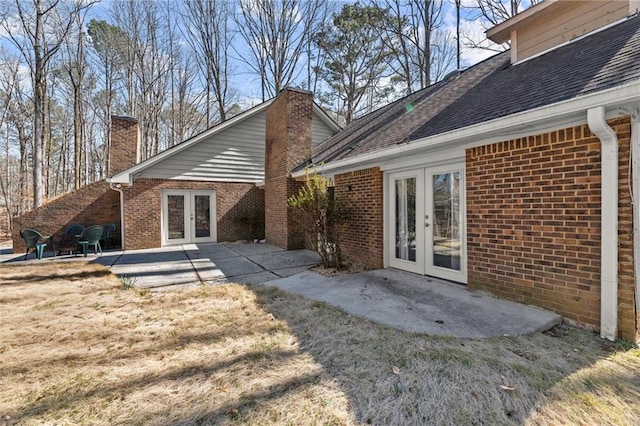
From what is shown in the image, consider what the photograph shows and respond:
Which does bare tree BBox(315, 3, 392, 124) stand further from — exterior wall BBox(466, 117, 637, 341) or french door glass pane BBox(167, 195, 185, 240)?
exterior wall BBox(466, 117, 637, 341)

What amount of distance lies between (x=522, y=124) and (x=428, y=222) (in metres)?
2.21

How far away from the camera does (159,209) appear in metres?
10.6

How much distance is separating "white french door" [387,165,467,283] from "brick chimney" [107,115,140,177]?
10009 mm

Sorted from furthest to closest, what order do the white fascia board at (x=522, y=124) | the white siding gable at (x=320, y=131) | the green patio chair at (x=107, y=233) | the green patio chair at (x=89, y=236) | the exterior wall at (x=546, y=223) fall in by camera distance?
the white siding gable at (x=320, y=131), the green patio chair at (x=107, y=233), the green patio chair at (x=89, y=236), the exterior wall at (x=546, y=223), the white fascia board at (x=522, y=124)

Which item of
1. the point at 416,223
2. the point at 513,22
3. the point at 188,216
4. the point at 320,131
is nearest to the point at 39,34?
the point at 188,216

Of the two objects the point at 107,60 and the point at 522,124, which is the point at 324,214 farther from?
the point at 107,60

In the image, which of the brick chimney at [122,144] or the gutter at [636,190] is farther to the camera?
the brick chimney at [122,144]

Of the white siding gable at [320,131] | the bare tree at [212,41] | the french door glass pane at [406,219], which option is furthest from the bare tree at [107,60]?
the french door glass pane at [406,219]

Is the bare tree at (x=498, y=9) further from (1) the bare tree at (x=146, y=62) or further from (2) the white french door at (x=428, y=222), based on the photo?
(1) the bare tree at (x=146, y=62)

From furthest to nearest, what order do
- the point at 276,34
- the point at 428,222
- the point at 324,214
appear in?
the point at 276,34 → the point at 324,214 → the point at 428,222

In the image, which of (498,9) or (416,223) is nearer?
(416,223)

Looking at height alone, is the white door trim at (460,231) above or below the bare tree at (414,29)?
below

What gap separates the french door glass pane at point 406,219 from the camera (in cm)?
571

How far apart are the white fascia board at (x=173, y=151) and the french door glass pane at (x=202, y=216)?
1.82 meters
